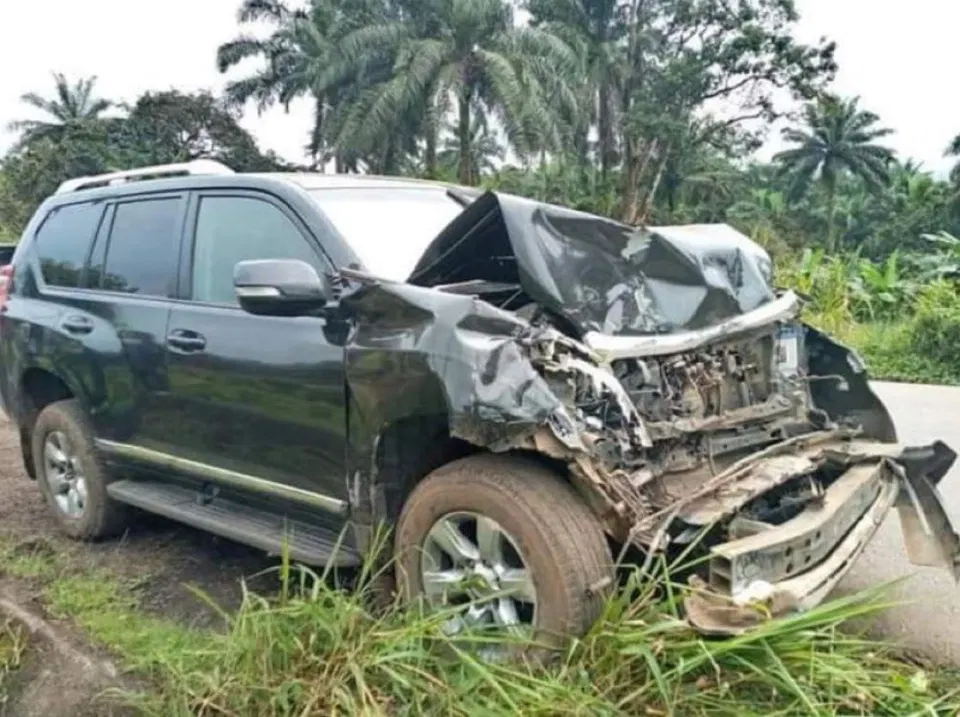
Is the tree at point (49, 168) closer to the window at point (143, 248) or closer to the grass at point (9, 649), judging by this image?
the window at point (143, 248)

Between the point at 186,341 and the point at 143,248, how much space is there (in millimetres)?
753

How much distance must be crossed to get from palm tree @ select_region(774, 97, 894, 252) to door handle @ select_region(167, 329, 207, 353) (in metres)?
50.7

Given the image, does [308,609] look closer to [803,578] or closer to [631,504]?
[631,504]

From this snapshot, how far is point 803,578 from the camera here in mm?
3086

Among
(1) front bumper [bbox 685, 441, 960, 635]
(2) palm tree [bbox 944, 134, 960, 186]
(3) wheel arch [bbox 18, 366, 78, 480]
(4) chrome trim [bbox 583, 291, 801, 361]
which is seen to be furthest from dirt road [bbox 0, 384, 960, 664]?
(2) palm tree [bbox 944, 134, 960, 186]

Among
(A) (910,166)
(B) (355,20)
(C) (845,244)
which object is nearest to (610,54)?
(B) (355,20)

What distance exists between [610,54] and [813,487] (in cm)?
3787

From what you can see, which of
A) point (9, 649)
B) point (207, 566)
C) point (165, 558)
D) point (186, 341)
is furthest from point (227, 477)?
point (9, 649)

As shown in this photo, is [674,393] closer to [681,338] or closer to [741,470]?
[681,338]

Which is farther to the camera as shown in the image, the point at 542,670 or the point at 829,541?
the point at 829,541

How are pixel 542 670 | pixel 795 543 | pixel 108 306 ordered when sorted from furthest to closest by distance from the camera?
pixel 108 306 → pixel 795 543 → pixel 542 670

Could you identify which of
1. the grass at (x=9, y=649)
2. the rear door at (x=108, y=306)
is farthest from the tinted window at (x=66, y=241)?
the grass at (x=9, y=649)

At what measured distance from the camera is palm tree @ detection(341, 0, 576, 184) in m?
31.6

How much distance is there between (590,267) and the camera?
376 cm
